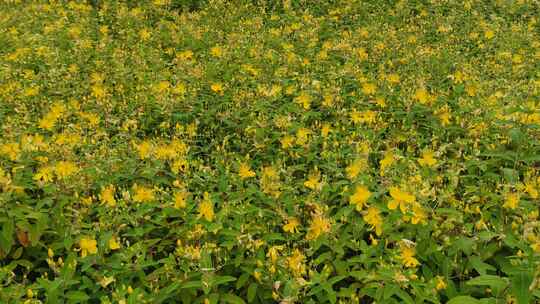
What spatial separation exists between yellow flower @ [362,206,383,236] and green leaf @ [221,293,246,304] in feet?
2.21

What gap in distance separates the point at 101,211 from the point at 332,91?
2.07 m

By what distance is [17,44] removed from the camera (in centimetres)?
513

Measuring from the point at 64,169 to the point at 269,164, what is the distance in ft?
4.25

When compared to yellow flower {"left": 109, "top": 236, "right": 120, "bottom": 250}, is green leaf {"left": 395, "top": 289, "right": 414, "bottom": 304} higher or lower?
lower

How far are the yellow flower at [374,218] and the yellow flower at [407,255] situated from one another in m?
0.16

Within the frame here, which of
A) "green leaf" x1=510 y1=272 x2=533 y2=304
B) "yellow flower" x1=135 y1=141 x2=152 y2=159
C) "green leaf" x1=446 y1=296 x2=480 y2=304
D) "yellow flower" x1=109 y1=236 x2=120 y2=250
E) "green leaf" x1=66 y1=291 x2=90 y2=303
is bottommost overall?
"green leaf" x1=66 y1=291 x2=90 y2=303

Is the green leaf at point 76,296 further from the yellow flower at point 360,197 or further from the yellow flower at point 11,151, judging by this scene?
the yellow flower at point 360,197

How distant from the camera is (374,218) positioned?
2.43 meters

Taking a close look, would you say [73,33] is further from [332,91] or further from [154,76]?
[332,91]

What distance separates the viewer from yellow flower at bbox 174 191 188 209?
8.41 ft

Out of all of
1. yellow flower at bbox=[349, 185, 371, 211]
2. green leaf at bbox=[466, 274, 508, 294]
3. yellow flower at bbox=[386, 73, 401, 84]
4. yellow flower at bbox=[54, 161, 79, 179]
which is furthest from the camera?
yellow flower at bbox=[386, 73, 401, 84]

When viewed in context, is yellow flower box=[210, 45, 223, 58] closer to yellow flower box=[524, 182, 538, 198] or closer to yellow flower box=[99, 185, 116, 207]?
yellow flower box=[99, 185, 116, 207]

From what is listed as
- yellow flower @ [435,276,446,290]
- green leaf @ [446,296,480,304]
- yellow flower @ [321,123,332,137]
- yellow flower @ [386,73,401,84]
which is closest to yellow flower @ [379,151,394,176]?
yellow flower @ [321,123,332,137]

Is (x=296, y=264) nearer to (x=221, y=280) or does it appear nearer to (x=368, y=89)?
(x=221, y=280)
